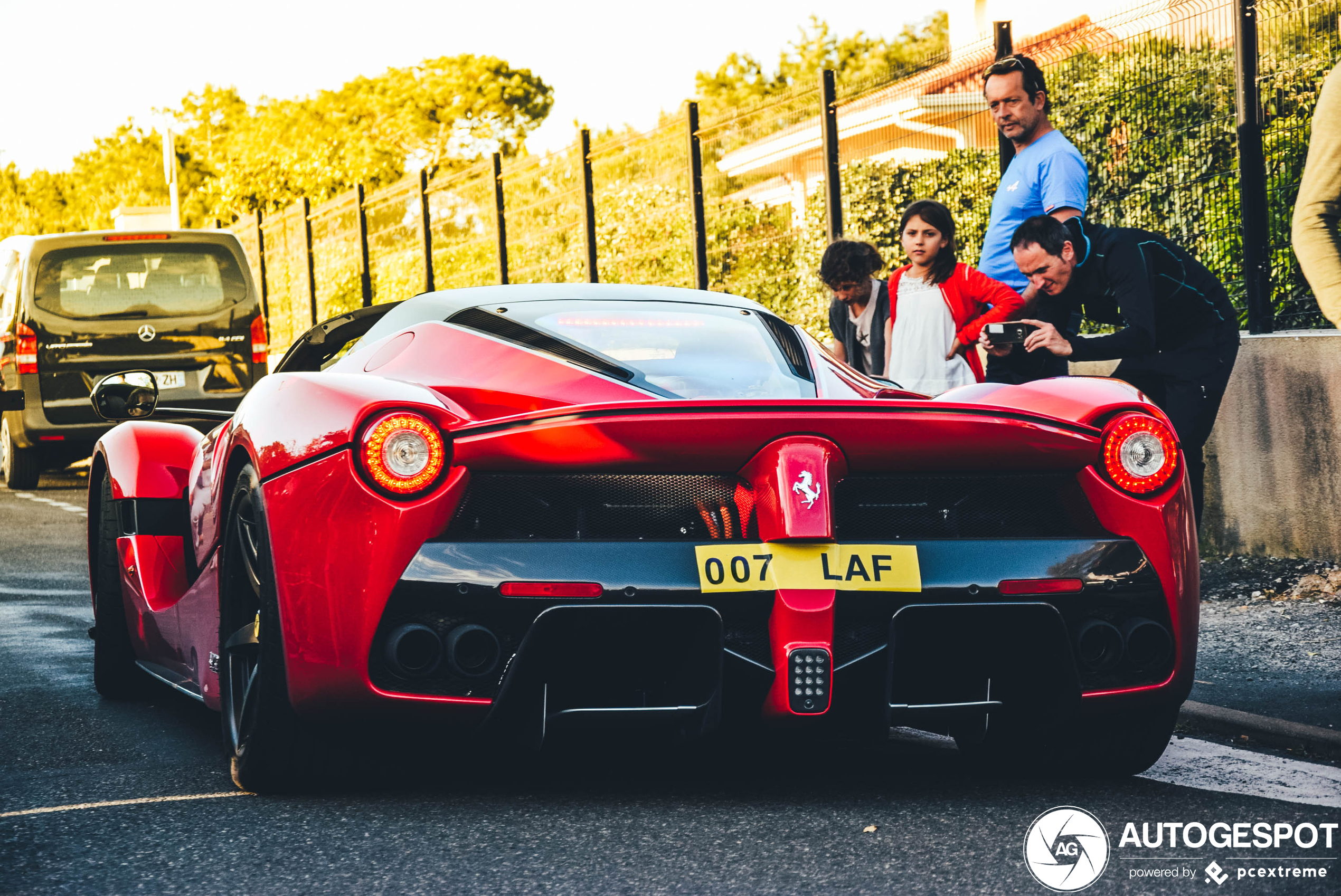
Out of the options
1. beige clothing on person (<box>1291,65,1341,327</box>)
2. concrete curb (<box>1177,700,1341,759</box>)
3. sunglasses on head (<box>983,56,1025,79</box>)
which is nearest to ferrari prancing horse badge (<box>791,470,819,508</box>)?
beige clothing on person (<box>1291,65,1341,327</box>)

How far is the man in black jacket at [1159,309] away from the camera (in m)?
6.07

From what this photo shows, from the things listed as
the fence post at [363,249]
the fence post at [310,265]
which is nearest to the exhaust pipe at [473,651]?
the fence post at [363,249]

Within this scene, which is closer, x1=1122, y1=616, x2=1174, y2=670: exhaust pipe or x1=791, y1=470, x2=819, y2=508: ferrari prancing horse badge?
x1=791, y1=470, x2=819, y2=508: ferrari prancing horse badge

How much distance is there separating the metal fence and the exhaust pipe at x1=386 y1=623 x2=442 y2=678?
521cm

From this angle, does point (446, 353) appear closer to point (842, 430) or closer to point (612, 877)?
point (842, 430)

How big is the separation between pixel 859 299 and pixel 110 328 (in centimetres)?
836

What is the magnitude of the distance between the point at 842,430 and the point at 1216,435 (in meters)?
4.79

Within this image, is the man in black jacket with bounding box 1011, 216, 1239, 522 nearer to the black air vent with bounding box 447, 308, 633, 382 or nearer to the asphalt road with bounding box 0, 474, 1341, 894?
the asphalt road with bounding box 0, 474, 1341, 894

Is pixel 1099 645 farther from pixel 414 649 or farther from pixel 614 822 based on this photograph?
pixel 414 649

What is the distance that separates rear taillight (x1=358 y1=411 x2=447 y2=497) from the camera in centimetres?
357

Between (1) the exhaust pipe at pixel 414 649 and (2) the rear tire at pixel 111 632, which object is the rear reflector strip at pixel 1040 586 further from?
(2) the rear tire at pixel 111 632

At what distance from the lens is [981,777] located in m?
4.12

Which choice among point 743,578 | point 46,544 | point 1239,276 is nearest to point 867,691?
point 743,578

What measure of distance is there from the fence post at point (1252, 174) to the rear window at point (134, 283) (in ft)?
28.9
